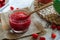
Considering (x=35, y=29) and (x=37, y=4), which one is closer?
(x=35, y=29)

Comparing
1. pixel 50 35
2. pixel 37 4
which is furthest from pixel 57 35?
pixel 37 4

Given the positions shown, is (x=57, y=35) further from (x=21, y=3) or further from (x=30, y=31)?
(x=21, y=3)

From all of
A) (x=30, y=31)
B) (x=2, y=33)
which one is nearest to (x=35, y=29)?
(x=30, y=31)

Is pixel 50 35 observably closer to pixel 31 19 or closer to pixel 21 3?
pixel 31 19
